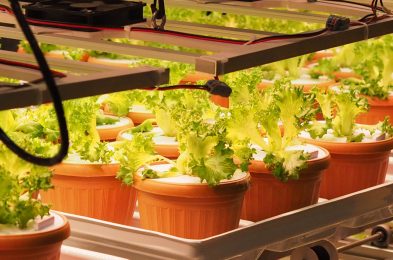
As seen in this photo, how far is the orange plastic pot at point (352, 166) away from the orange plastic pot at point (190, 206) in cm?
70

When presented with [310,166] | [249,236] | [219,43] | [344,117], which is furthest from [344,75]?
[219,43]

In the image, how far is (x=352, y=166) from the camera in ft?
13.3

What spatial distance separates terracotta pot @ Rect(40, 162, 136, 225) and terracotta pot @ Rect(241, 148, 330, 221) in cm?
42

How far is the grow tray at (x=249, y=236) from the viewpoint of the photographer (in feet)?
10.3

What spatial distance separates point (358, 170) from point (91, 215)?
105 centimetres

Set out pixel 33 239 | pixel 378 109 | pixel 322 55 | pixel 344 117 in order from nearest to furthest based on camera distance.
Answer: pixel 33 239 < pixel 344 117 < pixel 378 109 < pixel 322 55

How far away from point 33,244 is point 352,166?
1.54 metres

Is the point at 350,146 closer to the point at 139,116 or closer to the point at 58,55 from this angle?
the point at 139,116

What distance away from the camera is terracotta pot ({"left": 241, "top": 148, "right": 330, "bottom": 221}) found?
364 centimetres

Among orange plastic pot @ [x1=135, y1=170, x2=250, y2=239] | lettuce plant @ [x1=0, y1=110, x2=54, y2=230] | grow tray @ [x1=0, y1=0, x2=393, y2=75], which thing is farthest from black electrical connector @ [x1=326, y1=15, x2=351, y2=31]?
lettuce plant @ [x1=0, y1=110, x2=54, y2=230]

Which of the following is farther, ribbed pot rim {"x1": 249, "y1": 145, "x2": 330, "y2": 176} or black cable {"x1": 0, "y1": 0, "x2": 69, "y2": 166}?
ribbed pot rim {"x1": 249, "y1": 145, "x2": 330, "y2": 176}

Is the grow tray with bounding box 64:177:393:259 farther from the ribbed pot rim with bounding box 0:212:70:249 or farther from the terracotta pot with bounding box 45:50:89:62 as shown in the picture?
the terracotta pot with bounding box 45:50:89:62

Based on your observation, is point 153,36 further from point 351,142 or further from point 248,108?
point 351,142

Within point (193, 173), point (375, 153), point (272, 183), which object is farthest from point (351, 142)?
point (193, 173)
